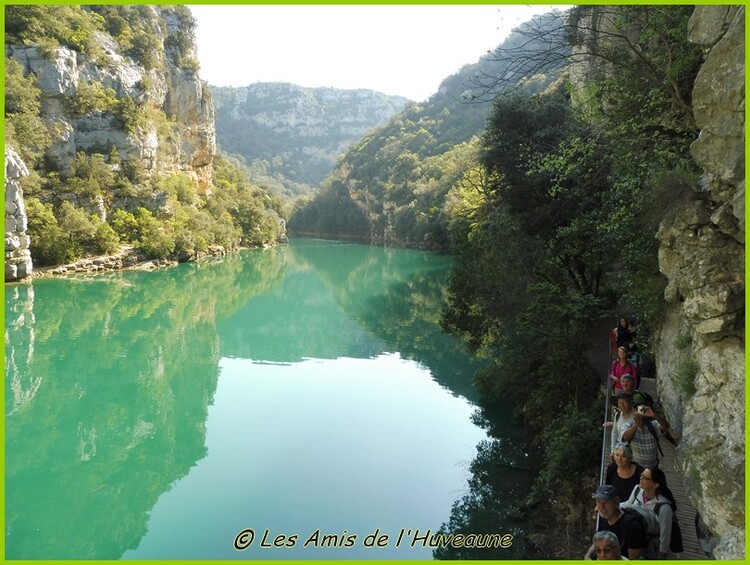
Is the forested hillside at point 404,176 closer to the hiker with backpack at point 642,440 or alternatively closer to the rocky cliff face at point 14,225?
the rocky cliff face at point 14,225

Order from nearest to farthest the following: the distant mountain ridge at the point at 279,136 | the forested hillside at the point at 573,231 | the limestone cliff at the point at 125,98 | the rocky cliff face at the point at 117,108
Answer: the forested hillside at the point at 573,231, the rocky cliff face at the point at 117,108, the limestone cliff at the point at 125,98, the distant mountain ridge at the point at 279,136

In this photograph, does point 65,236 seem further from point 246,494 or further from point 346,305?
point 246,494

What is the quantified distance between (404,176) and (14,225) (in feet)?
172

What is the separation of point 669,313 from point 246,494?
6.79 metres

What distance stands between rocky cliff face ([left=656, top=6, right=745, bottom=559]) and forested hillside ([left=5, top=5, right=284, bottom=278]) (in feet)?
103

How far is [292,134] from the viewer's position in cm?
18788

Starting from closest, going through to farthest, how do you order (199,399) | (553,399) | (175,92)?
(553,399) < (199,399) < (175,92)

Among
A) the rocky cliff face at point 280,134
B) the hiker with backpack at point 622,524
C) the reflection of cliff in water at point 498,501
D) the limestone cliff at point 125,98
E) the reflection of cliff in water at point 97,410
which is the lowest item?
the reflection of cliff in water at point 97,410

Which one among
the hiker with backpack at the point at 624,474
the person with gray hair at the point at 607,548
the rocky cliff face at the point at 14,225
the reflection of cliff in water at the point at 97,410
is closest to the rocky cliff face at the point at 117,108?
the rocky cliff face at the point at 14,225

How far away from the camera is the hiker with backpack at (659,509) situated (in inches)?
173

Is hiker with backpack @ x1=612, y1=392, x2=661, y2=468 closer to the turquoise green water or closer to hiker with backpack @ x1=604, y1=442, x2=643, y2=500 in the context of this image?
hiker with backpack @ x1=604, y1=442, x2=643, y2=500

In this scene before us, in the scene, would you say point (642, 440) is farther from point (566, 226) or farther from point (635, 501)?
point (566, 226)

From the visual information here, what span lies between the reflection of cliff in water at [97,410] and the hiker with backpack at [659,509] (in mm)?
6647

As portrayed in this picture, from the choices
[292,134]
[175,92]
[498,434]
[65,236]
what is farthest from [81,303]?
[292,134]
